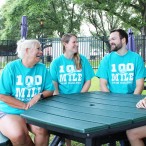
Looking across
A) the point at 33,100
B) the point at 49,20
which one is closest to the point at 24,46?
the point at 33,100

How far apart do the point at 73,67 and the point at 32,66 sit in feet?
2.93

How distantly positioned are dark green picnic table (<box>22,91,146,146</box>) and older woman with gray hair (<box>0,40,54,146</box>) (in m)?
0.19

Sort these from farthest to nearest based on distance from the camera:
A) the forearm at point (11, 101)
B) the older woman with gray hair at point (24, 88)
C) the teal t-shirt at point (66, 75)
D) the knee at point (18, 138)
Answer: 1. the teal t-shirt at point (66, 75)
2. the forearm at point (11, 101)
3. the older woman with gray hair at point (24, 88)
4. the knee at point (18, 138)

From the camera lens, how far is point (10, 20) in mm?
29156

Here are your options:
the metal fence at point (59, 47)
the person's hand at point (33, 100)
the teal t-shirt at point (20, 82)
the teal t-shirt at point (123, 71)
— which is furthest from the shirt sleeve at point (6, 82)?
the metal fence at point (59, 47)

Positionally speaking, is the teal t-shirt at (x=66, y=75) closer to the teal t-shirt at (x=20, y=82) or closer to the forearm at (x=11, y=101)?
the teal t-shirt at (x=20, y=82)

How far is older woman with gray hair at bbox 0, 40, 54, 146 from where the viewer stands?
322cm

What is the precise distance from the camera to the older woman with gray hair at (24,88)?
10.6ft

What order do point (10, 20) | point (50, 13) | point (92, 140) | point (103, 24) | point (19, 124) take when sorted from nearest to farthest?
1. point (92, 140)
2. point (19, 124)
3. point (10, 20)
4. point (50, 13)
5. point (103, 24)

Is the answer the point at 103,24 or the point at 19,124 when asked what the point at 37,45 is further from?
the point at 103,24

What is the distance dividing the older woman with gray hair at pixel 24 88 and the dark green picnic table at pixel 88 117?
19cm

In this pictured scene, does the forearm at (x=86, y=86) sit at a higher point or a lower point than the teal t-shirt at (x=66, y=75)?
lower

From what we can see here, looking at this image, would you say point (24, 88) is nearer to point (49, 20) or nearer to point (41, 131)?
point (41, 131)

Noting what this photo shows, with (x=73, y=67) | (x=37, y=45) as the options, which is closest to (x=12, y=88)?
(x=37, y=45)
